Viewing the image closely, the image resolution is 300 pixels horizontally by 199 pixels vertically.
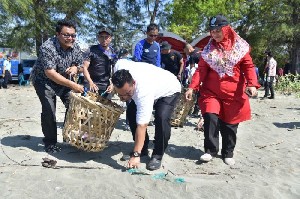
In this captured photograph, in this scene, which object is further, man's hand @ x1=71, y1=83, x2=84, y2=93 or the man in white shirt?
man's hand @ x1=71, y1=83, x2=84, y2=93

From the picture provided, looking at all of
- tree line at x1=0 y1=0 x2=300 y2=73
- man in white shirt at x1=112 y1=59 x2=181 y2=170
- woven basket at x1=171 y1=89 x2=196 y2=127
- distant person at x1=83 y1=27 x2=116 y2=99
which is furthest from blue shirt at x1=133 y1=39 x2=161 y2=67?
tree line at x1=0 y1=0 x2=300 y2=73

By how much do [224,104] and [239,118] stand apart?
0.25 metres

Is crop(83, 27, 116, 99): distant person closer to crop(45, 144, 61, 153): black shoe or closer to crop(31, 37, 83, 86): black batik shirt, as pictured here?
crop(31, 37, 83, 86): black batik shirt

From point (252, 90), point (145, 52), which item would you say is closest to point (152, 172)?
point (252, 90)

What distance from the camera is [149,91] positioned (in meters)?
3.87

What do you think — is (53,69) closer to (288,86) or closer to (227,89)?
(227,89)

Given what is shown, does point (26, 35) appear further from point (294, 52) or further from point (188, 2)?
point (294, 52)

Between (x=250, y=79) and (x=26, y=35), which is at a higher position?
(x=26, y=35)

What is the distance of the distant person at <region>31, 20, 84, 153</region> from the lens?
14.9 feet

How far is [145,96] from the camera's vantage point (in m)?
3.81

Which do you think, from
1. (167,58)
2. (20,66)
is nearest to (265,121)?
(167,58)

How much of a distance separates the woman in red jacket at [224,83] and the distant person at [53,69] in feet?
4.91

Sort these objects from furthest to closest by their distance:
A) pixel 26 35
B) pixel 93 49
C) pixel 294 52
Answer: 1. pixel 294 52
2. pixel 26 35
3. pixel 93 49

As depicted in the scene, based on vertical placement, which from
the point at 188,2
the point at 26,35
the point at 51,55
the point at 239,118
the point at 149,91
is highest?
the point at 188,2
